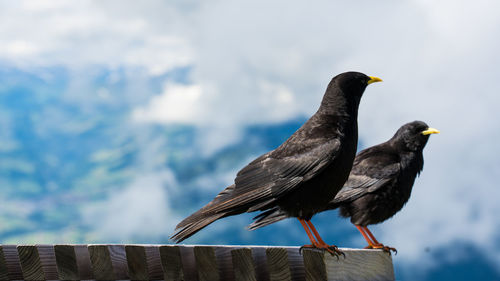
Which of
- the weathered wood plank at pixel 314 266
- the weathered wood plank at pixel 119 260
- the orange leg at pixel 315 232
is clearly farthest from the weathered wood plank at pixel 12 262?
the orange leg at pixel 315 232

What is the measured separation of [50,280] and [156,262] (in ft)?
2.01

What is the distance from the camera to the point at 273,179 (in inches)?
172

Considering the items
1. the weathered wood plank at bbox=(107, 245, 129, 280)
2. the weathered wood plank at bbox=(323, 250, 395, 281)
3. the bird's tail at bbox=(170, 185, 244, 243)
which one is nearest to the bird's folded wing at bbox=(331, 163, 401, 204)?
the weathered wood plank at bbox=(323, 250, 395, 281)

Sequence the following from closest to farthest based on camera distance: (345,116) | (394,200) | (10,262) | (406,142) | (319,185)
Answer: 1. (10,262)
2. (319,185)
3. (345,116)
4. (394,200)
5. (406,142)

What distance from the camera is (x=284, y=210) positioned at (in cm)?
440

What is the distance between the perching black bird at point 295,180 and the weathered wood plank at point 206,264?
0.65 m

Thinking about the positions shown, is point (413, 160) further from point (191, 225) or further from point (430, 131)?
point (191, 225)

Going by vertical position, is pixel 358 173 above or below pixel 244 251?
above

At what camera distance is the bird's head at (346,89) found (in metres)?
4.98

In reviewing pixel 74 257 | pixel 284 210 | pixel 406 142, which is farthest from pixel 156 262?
pixel 406 142

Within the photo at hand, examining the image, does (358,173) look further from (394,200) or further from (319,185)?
(319,185)

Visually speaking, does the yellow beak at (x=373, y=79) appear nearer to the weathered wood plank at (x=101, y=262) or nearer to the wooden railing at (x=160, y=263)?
the wooden railing at (x=160, y=263)

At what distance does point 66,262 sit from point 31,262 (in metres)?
0.20

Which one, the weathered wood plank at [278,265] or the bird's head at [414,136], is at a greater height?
the bird's head at [414,136]
